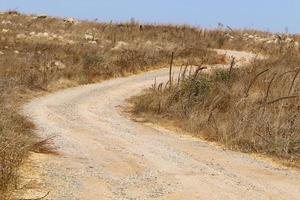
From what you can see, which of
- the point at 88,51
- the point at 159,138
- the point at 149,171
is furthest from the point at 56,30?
the point at 149,171

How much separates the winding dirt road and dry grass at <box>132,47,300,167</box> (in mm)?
591

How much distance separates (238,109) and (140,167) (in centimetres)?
456

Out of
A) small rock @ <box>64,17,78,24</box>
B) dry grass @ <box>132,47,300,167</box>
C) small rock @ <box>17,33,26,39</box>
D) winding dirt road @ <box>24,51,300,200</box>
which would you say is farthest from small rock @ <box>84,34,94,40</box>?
winding dirt road @ <box>24,51,300,200</box>

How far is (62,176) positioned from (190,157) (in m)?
2.64

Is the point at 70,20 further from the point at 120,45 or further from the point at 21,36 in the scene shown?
the point at 120,45

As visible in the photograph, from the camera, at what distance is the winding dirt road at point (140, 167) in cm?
762

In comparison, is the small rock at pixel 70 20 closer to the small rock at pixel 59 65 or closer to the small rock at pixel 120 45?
the small rock at pixel 120 45

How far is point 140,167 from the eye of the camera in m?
8.98

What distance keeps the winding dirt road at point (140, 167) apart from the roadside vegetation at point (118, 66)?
23.5 inches

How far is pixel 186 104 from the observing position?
1420 centimetres

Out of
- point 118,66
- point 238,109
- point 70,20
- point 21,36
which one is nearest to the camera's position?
point 238,109

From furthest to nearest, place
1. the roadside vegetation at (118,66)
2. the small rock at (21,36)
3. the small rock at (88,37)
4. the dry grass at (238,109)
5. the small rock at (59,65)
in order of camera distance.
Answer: the small rock at (88,37), the small rock at (21,36), the small rock at (59,65), the dry grass at (238,109), the roadside vegetation at (118,66)

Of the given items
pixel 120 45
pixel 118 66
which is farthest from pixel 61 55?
pixel 120 45

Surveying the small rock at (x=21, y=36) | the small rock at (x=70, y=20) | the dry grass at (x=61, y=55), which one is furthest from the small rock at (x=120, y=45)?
the small rock at (x=70, y=20)
